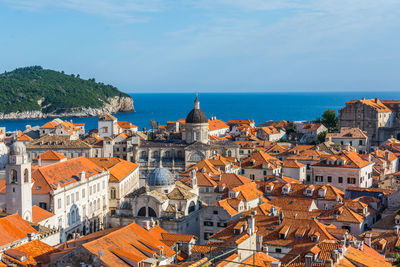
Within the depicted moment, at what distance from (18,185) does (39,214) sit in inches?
157

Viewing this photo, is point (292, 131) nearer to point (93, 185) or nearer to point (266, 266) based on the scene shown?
point (93, 185)

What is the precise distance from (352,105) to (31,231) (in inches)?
3047

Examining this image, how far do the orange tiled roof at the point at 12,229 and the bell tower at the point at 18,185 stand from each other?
5646 millimetres

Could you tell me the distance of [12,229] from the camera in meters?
37.7

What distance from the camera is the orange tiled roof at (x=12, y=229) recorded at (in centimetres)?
3622

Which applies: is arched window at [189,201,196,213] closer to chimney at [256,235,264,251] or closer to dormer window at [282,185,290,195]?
dormer window at [282,185,290,195]

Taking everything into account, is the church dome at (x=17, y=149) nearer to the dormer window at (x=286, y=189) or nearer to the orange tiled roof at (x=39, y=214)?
the orange tiled roof at (x=39, y=214)

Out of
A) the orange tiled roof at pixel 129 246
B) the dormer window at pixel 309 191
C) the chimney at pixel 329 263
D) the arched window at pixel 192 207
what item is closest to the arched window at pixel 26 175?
the orange tiled roof at pixel 129 246

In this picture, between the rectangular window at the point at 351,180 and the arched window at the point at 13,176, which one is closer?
the arched window at the point at 13,176

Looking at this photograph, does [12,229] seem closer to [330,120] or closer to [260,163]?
[260,163]

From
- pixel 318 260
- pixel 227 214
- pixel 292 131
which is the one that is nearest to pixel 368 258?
pixel 318 260

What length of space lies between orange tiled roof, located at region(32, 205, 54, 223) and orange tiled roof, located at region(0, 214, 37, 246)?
692 cm

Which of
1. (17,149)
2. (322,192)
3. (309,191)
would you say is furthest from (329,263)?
(17,149)

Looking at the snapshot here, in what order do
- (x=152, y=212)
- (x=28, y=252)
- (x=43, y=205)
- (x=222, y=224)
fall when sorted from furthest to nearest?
(x=43, y=205) → (x=152, y=212) → (x=222, y=224) → (x=28, y=252)
